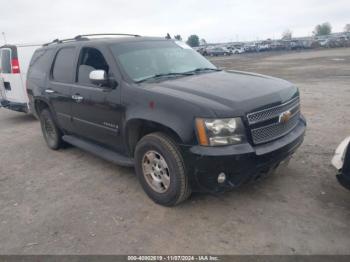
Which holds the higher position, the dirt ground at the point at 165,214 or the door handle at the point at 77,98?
the door handle at the point at 77,98

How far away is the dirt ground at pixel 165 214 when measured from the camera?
3072 mm

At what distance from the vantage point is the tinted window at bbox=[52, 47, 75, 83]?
5.03 meters

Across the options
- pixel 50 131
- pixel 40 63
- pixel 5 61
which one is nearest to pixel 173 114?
pixel 50 131

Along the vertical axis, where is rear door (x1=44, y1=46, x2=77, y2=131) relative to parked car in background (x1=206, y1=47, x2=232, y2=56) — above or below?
below

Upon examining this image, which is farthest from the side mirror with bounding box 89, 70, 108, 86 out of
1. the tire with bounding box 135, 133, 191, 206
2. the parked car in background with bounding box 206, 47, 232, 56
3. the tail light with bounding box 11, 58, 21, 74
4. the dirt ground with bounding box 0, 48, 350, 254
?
the parked car in background with bounding box 206, 47, 232, 56

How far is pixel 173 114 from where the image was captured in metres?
3.33

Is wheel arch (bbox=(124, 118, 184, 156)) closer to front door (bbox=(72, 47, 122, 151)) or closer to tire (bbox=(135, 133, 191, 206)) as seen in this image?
tire (bbox=(135, 133, 191, 206))

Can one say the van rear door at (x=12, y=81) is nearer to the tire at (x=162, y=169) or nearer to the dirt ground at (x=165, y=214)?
the dirt ground at (x=165, y=214)

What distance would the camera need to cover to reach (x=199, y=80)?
3908mm

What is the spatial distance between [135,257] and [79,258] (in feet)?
1.69

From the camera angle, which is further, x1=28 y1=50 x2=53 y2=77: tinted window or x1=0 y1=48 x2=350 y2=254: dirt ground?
x1=28 y1=50 x2=53 y2=77: tinted window

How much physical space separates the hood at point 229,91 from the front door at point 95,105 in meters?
0.69

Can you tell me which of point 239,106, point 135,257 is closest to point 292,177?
point 239,106

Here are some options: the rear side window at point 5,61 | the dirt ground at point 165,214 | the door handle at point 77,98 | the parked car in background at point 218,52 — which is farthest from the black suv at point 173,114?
the parked car in background at point 218,52
